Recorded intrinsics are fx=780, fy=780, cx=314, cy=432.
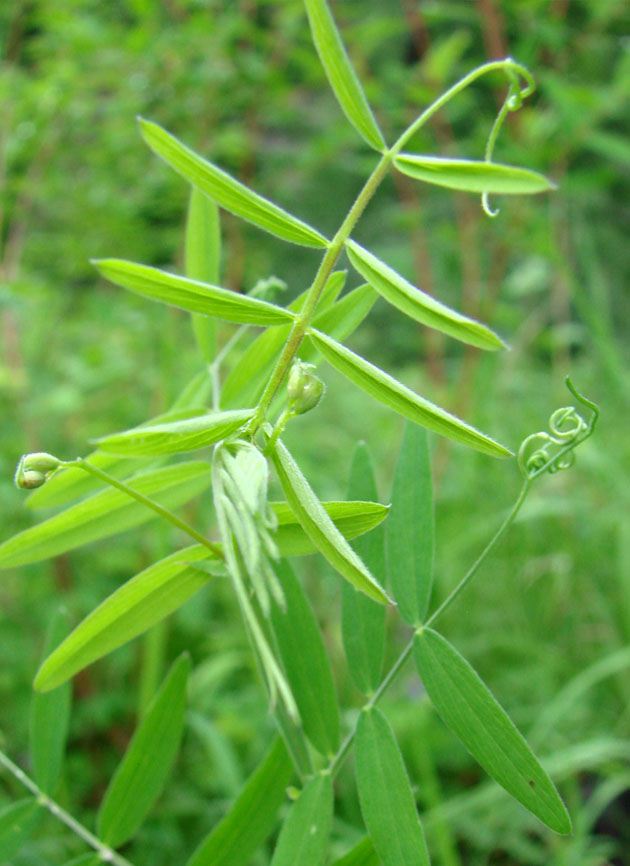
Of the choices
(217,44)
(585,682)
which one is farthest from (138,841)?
(217,44)

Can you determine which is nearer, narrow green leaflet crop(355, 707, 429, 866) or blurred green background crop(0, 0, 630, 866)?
narrow green leaflet crop(355, 707, 429, 866)

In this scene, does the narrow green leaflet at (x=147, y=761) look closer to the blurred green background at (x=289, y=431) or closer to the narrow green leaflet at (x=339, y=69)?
the narrow green leaflet at (x=339, y=69)

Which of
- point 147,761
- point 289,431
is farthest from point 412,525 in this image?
point 289,431

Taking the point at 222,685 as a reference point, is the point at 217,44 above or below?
above

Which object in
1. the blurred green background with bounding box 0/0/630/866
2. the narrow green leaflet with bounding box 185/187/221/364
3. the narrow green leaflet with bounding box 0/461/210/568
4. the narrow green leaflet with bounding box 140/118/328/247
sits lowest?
the blurred green background with bounding box 0/0/630/866

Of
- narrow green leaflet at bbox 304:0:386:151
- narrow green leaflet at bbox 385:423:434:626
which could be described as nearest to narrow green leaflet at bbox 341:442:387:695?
narrow green leaflet at bbox 385:423:434:626

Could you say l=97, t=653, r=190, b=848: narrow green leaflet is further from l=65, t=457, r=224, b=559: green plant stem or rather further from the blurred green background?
the blurred green background

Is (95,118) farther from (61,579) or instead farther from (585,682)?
(585,682)
